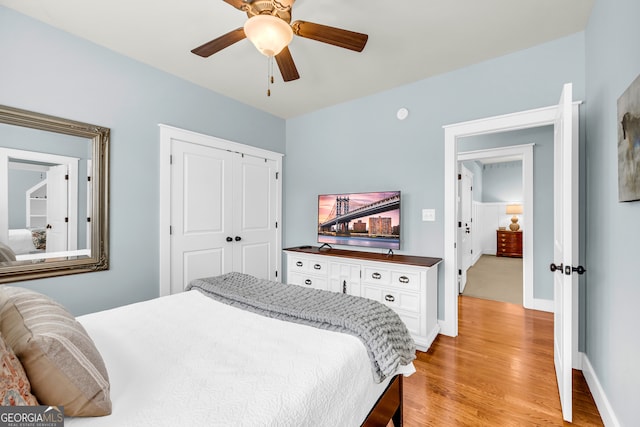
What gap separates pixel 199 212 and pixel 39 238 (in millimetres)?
1306

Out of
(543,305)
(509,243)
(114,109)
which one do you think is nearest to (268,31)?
(114,109)

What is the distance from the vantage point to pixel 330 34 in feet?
5.78

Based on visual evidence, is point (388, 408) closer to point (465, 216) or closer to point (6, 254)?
point (6, 254)

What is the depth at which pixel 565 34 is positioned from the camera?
7.64 feet

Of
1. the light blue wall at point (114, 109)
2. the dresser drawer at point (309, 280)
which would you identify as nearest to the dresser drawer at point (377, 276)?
the dresser drawer at point (309, 280)

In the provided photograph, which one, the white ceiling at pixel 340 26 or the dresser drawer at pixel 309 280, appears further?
the dresser drawer at pixel 309 280

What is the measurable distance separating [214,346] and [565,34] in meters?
3.37

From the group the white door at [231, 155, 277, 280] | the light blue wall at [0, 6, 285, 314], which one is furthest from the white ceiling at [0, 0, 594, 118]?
the white door at [231, 155, 277, 280]

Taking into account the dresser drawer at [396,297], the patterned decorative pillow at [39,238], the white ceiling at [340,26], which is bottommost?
the dresser drawer at [396,297]

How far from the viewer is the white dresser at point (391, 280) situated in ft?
8.61

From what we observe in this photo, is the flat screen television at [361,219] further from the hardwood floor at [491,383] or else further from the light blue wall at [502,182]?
the light blue wall at [502,182]

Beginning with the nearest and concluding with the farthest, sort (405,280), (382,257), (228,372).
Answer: (228,372)
(405,280)
(382,257)

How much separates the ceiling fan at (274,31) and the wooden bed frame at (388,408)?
6.45 ft

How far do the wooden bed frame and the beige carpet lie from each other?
322 cm
